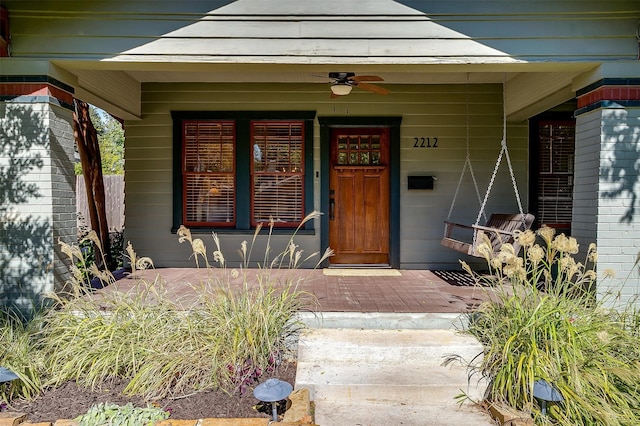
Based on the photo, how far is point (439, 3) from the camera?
3.88 m

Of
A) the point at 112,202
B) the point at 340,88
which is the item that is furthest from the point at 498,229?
the point at 112,202

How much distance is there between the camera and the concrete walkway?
256 centimetres

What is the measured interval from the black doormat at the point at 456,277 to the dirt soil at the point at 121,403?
3260 millimetres

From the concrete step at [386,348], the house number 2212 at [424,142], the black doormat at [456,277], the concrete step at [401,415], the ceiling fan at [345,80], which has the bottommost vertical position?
the concrete step at [401,415]

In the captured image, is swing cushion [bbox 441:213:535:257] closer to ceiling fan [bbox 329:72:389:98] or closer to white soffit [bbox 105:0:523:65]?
white soffit [bbox 105:0:523:65]

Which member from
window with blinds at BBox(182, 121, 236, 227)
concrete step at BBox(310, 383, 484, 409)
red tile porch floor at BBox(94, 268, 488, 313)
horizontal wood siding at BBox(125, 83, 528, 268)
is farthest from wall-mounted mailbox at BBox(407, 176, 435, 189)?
concrete step at BBox(310, 383, 484, 409)

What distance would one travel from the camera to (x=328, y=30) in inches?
154

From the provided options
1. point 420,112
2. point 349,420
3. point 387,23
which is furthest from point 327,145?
point 349,420

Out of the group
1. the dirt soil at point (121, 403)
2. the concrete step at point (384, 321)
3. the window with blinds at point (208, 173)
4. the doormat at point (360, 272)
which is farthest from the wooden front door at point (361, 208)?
the dirt soil at point (121, 403)

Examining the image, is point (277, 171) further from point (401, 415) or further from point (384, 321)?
point (401, 415)

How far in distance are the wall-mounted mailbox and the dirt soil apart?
4048 millimetres

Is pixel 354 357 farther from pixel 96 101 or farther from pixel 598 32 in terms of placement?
pixel 96 101

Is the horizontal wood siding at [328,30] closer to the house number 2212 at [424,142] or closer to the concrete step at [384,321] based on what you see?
the house number 2212 at [424,142]

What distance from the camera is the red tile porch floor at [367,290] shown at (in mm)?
3881
